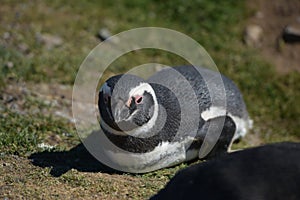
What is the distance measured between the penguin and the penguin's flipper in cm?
238

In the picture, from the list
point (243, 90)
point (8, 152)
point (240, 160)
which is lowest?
point (243, 90)

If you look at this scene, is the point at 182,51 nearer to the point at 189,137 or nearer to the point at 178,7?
the point at 178,7

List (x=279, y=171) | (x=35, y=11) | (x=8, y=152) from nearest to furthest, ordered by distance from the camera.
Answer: (x=279, y=171) → (x=8, y=152) → (x=35, y=11)

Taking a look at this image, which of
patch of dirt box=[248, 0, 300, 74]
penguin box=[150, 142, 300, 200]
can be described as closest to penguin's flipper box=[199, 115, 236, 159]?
penguin box=[150, 142, 300, 200]

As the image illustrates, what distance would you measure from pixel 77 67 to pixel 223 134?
3.15 m

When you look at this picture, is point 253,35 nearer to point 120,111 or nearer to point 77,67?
point 77,67

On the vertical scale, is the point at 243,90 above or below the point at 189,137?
below

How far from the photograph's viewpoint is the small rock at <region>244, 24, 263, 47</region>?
1143 cm

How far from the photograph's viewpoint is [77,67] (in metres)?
10.1

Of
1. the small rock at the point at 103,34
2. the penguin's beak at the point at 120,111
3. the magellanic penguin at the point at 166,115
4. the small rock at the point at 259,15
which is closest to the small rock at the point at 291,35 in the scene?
the small rock at the point at 259,15

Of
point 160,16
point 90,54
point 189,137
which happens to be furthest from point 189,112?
point 160,16

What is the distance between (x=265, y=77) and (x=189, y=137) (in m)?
3.71

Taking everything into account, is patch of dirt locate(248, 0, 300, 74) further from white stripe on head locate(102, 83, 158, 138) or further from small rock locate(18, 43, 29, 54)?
white stripe on head locate(102, 83, 158, 138)

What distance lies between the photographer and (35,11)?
38.2ft
